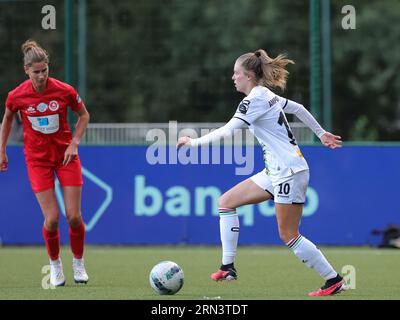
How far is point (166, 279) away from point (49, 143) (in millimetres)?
1794

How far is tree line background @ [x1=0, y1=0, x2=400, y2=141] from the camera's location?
1588 cm

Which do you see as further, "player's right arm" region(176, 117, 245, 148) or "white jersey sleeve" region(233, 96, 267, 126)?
"white jersey sleeve" region(233, 96, 267, 126)

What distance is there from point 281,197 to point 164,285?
1134 millimetres

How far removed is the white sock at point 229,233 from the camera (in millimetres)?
9219

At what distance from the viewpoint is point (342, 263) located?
12.0m

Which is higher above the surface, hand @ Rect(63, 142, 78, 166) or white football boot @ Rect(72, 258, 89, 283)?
hand @ Rect(63, 142, 78, 166)

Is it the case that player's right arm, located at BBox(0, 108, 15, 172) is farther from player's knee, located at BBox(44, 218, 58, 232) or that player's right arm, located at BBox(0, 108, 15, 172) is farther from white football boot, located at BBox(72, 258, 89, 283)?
white football boot, located at BBox(72, 258, 89, 283)

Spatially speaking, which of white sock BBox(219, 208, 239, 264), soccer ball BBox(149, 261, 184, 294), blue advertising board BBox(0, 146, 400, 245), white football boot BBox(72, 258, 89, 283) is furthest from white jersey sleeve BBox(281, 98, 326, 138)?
blue advertising board BBox(0, 146, 400, 245)

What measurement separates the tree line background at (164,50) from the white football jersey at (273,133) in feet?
21.0

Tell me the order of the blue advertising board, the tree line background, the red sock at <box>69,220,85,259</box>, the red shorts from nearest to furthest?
the red shorts < the red sock at <box>69,220,85,259</box> < the blue advertising board < the tree line background

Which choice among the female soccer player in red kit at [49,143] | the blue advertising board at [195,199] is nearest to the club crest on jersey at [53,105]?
the female soccer player in red kit at [49,143]

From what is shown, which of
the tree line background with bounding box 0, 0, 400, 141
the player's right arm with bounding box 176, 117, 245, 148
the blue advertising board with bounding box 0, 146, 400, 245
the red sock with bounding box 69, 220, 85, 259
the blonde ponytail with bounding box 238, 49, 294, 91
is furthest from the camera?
the tree line background with bounding box 0, 0, 400, 141

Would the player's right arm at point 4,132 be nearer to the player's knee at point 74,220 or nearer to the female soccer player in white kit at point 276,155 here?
the player's knee at point 74,220

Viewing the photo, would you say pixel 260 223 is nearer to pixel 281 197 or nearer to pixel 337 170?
pixel 337 170
